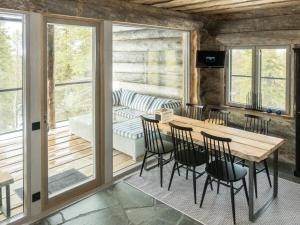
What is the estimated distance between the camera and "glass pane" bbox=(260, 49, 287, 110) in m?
4.65

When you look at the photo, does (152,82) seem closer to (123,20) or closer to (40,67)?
(123,20)

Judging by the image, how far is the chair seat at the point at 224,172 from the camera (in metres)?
3.09

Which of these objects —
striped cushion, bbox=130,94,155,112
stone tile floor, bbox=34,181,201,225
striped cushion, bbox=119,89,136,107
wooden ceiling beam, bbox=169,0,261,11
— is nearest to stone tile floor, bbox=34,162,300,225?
stone tile floor, bbox=34,181,201,225

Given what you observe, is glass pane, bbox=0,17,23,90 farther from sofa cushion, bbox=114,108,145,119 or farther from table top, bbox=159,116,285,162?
sofa cushion, bbox=114,108,145,119

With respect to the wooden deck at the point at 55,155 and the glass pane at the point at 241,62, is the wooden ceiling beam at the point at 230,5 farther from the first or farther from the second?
the wooden deck at the point at 55,155

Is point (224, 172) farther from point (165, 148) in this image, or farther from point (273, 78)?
point (273, 78)

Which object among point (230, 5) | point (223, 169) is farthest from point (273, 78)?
point (223, 169)

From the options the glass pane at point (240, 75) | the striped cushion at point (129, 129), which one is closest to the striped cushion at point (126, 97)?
the striped cushion at point (129, 129)

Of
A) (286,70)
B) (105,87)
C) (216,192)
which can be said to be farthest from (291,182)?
(105,87)

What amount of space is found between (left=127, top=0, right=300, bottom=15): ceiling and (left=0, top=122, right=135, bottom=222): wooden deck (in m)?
2.10

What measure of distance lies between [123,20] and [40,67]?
1378 mm

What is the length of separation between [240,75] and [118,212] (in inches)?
136

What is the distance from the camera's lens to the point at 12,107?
9.90ft

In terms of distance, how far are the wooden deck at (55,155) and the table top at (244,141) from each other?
1148mm
